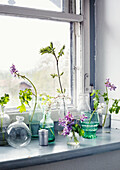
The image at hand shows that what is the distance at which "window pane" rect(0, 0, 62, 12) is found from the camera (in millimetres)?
1866

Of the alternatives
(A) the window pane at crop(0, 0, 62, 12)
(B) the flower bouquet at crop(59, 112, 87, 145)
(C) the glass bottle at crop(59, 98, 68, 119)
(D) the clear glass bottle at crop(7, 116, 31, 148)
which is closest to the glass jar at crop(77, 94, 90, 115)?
(C) the glass bottle at crop(59, 98, 68, 119)

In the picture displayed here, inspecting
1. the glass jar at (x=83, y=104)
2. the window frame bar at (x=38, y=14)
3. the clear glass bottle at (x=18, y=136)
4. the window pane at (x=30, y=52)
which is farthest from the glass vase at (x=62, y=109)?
the window frame bar at (x=38, y=14)

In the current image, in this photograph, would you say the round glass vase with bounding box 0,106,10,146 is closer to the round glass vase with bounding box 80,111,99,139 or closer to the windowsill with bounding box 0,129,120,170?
the windowsill with bounding box 0,129,120,170

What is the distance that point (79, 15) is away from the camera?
2072mm

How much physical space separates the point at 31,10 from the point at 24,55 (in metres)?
0.29

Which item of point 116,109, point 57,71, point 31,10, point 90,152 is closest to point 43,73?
point 57,71

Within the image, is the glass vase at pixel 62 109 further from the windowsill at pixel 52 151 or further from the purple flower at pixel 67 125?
the purple flower at pixel 67 125

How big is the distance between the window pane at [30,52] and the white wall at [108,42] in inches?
8.9

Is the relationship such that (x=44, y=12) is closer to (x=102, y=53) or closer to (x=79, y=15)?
(x=79, y=15)

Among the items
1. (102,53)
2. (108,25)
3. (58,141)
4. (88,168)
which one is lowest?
(88,168)

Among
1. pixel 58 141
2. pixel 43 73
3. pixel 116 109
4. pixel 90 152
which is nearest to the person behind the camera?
pixel 90 152

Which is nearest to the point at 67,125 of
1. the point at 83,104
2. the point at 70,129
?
the point at 70,129

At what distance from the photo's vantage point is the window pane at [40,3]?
1.87m

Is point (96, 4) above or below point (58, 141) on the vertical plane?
above
